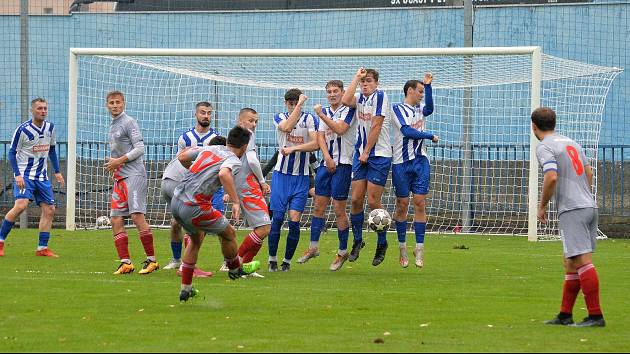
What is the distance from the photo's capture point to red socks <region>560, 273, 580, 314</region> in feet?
33.9

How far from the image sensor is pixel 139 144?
14.6 metres

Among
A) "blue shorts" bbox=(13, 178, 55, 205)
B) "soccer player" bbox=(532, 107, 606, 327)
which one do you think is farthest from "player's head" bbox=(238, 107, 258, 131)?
"soccer player" bbox=(532, 107, 606, 327)

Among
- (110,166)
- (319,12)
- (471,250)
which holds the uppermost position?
(319,12)

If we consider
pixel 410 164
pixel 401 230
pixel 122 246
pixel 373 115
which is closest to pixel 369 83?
pixel 373 115

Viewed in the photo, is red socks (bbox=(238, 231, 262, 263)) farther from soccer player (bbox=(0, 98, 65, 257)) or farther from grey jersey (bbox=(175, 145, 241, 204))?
soccer player (bbox=(0, 98, 65, 257))

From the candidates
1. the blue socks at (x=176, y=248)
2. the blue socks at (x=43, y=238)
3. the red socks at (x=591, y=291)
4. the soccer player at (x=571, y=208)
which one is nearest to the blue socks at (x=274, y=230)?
the blue socks at (x=176, y=248)

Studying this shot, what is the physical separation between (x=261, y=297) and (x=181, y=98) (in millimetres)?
13353

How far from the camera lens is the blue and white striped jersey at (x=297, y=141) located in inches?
586

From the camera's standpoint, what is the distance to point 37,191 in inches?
693

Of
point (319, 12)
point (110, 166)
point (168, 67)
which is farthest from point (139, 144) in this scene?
point (319, 12)

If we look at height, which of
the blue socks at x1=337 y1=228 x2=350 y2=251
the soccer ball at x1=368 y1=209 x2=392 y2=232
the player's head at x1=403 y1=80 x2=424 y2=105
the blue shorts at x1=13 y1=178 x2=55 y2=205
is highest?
the player's head at x1=403 y1=80 x2=424 y2=105

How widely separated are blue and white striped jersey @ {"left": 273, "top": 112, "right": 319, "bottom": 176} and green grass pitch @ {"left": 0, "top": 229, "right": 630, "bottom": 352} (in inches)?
50.3

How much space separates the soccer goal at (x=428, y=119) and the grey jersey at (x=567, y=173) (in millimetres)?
11542

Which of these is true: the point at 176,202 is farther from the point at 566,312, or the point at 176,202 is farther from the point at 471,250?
the point at 471,250
